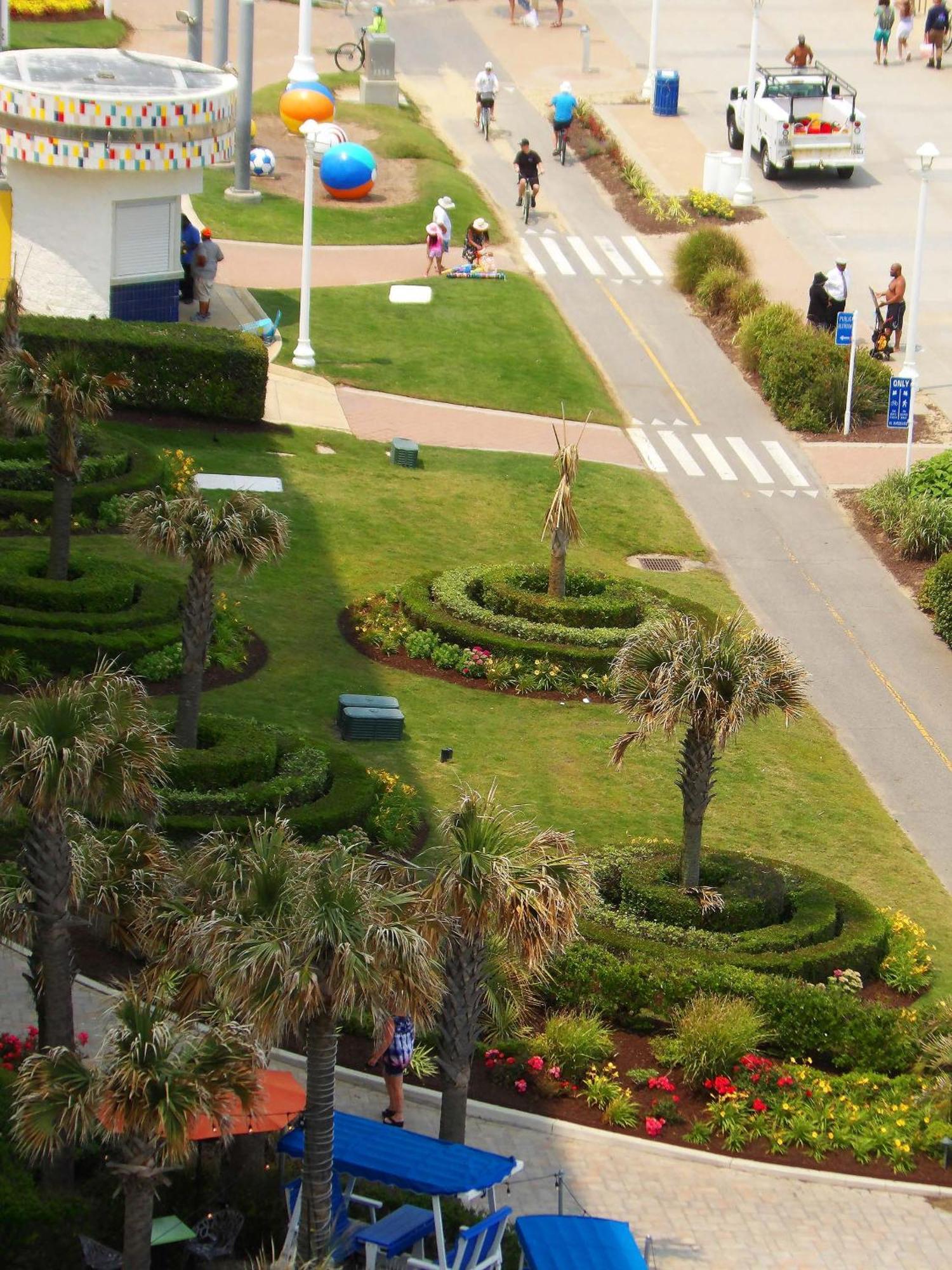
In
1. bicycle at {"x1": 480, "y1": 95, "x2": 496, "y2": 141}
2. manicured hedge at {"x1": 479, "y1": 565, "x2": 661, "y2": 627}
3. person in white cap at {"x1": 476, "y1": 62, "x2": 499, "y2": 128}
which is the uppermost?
person in white cap at {"x1": 476, "y1": 62, "x2": 499, "y2": 128}

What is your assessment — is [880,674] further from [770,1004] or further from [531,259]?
[531,259]

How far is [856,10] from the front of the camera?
7031cm

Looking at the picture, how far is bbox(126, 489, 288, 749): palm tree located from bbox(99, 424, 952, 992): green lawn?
2909 millimetres

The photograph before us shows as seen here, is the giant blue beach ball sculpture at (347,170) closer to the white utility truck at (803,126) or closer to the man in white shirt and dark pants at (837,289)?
the white utility truck at (803,126)

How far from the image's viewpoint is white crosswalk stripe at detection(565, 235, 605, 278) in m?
49.8

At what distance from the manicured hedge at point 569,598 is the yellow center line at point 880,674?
3528 mm

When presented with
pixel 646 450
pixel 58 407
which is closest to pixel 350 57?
pixel 646 450

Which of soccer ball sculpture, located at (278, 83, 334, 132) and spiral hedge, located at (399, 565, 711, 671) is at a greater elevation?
soccer ball sculpture, located at (278, 83, 334, 132)

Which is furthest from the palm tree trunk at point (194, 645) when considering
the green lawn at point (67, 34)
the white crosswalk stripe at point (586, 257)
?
the green lawn at point (67, 34)

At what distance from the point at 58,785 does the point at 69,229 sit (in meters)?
23.8

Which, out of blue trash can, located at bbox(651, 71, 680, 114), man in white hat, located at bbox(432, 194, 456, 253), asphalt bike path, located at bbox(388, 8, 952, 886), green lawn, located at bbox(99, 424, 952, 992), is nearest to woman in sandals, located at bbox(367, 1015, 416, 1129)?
green lawn, located at bbox(99, 424, 952, 992)

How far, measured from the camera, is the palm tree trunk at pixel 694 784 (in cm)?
2209

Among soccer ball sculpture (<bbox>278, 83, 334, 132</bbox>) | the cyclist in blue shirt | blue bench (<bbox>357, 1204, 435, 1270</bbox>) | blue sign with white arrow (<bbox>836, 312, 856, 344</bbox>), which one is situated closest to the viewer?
blue bench (<bbox>357, 1204, 435, 1270</bbox>)

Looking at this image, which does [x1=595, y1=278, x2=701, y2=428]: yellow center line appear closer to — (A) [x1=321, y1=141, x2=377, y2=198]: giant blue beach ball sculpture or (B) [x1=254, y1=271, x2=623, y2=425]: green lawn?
(B) [x1=254, y1=271, x2=623, y2=425]: green lawn
